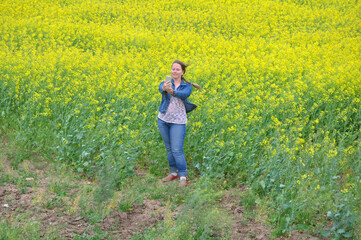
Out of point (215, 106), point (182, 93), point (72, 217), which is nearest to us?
point (72, 217)

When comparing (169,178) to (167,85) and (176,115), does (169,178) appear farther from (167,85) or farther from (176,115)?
(167,85)

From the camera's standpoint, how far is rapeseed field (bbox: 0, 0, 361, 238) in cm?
511

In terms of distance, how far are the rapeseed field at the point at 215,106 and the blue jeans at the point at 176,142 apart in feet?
1.46

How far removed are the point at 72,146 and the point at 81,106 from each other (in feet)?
2.90

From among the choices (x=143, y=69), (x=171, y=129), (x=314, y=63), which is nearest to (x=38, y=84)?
(x=143, y=69)

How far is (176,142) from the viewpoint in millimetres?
5293

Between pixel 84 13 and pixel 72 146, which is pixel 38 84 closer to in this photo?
pixel 72 146

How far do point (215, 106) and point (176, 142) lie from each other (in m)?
1.90

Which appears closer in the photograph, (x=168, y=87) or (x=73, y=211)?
(x=73, y=211)

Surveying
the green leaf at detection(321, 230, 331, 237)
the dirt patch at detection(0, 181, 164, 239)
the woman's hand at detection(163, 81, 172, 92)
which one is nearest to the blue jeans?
the woman's hand at detection(163, 81, 172, 92)

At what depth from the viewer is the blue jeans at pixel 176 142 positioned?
17.4 ft

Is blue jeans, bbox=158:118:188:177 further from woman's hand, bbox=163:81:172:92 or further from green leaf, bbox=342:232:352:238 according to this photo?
green leaf, bbox=342:232:352:238

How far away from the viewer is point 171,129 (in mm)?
5355

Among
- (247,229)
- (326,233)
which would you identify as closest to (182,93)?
(247,229)
